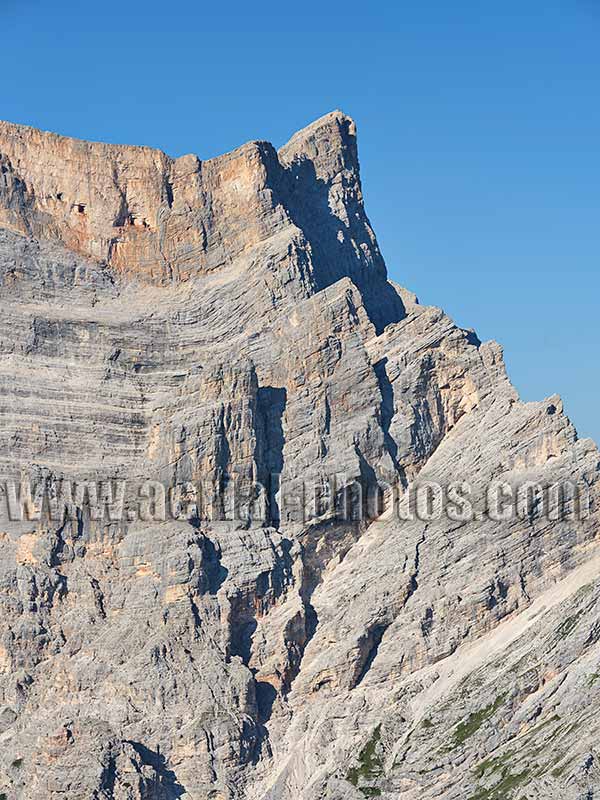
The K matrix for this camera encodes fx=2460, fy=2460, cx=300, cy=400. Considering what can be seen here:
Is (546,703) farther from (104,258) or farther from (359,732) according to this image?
(104,258)

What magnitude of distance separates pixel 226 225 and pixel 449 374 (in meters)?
18.4

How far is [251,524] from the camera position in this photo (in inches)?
5271

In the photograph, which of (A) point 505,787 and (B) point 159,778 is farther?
(B) point 159,778

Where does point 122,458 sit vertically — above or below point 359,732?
above

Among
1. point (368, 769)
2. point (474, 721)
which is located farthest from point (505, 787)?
point (368, 769)

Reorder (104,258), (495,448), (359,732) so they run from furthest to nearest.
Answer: (104,258)
(495,448)
(359,732)

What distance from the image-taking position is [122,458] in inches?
5399

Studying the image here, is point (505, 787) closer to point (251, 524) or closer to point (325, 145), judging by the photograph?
point (251, 524)

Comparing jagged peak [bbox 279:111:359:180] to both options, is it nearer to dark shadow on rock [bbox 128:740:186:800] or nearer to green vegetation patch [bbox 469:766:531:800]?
dark shadow on rock [bbox 128:740:186:800]

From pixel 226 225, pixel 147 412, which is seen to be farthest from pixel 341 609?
pixel 226 225

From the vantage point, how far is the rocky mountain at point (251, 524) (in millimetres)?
122938

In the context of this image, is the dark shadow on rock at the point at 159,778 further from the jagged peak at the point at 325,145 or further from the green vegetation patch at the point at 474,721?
the jagged peak at the point at 325,145

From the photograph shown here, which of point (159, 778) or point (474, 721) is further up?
point (474, 721)

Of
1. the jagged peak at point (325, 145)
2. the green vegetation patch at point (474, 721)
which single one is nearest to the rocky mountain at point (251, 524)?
the green vegetation patch at point (474, 721)
